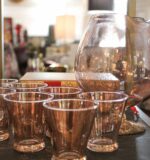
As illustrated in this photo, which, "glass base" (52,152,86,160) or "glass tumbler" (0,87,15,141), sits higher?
"glass tumbler" (0,87,15,141)

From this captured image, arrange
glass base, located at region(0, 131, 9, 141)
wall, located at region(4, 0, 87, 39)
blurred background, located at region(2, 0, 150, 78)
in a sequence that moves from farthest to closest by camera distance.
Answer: wall, located at region(4, 0, 87, 39) < blurred background, located at region(2, 0, 150, 78) < glass base, located at region(0, 131, 9, 141)

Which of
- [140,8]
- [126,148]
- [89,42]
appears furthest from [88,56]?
[140,8]

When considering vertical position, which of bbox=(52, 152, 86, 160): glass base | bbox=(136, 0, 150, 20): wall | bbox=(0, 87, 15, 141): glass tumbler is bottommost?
bbox=(52, 152, 86, 160): glass base

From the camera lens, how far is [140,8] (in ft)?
3.56

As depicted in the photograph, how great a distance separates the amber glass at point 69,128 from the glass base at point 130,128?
154 mm

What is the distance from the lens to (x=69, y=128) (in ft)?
1.54

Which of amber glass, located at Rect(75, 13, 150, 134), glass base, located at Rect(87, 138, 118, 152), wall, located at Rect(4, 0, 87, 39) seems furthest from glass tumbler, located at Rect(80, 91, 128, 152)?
wall, located at Rect(4, 0, 87, 39)

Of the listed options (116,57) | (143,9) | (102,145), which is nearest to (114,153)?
(102,145)

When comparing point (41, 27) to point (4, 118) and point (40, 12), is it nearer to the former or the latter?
point (40, 12)

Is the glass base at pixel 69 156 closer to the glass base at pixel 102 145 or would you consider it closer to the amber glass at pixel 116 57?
the glass base at pixel 102 145

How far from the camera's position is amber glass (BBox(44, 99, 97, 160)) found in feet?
1.51

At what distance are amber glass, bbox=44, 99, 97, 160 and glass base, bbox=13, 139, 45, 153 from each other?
5cm

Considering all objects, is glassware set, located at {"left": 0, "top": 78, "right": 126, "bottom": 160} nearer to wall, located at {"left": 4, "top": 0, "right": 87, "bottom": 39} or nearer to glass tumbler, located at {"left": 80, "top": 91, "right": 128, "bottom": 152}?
glass tumbler, located at {"left": 80, "top": 91, "right": 128, "bottom": 152}

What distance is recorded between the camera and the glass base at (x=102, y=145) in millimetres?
521
